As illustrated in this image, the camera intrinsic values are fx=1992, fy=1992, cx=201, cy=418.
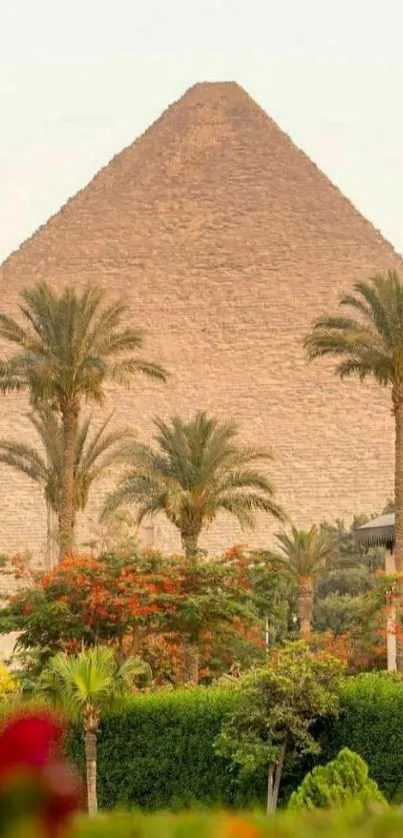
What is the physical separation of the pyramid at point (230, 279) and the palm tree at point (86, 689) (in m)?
94.5

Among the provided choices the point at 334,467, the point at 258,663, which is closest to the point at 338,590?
the point at 258,663

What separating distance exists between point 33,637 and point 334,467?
9826cm

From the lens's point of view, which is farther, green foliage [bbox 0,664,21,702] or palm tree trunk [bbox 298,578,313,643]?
palm tree trunk [bbox 298,578,313,643]

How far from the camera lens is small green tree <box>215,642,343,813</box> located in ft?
82.6

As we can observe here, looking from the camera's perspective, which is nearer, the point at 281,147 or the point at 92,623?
the point at 92,623

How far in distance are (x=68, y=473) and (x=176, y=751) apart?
12.0m

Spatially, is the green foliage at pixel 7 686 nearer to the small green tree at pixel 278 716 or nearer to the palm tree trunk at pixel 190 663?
the small green tree at pixel 278 716

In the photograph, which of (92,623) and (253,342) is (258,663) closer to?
(92,623)

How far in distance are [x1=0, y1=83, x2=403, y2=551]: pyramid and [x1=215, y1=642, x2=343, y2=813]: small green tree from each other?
94386 mm

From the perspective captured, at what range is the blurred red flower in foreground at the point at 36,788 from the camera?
1715 millimetres

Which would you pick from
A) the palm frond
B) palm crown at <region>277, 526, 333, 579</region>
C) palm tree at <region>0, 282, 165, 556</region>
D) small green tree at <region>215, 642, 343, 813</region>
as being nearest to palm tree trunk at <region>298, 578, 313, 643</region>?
palm crown at <region>277, 526, 333, 579</region>

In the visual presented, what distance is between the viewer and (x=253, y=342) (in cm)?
13612

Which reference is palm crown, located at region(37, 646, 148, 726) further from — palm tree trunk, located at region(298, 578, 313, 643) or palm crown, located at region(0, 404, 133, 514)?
palm tree trunk, located at region(298, 578, 313, 643)

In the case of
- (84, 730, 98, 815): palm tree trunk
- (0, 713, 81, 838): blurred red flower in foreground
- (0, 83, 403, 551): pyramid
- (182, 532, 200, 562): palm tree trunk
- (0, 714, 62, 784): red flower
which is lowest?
(84, 730, 98, 815): palm tree trunk
